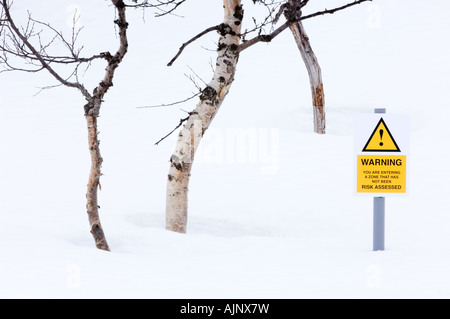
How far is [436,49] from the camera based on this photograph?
16.0m

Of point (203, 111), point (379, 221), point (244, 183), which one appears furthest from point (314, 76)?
point (379, 221)

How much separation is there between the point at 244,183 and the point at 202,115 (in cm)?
199

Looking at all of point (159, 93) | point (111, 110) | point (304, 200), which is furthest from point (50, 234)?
point (159, 93)

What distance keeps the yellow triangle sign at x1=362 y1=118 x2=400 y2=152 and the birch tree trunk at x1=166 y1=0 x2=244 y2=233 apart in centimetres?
Answer: 174

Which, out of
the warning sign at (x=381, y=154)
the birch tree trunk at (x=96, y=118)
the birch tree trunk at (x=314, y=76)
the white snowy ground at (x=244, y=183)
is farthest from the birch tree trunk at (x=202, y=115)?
the birch tree trunk at (x=314, y=76)

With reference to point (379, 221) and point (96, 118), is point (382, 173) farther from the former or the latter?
point (96, 118)

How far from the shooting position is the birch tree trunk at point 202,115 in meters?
5.65

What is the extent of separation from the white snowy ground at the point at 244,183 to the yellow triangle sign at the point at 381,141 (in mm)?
786

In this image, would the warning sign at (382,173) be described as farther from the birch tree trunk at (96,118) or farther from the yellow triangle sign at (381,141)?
the birch tree trunk at (96,118)

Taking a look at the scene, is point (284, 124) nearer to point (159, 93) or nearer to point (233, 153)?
point (233, 153)

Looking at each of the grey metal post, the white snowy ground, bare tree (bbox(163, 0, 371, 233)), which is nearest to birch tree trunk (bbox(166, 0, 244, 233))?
bare tree (bbox(163, 0, 371, 233))

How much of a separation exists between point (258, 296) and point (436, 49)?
14111 millimetres

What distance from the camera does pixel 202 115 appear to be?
18.6 feet

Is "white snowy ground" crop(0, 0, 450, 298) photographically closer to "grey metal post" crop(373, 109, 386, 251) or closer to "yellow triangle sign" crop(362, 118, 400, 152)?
"grey metal post" crop(373, 109, 386, 251)
